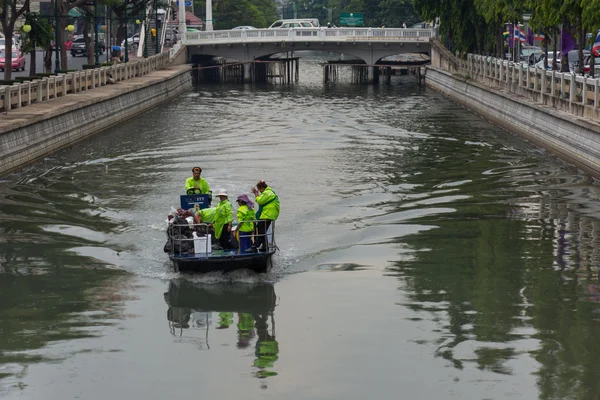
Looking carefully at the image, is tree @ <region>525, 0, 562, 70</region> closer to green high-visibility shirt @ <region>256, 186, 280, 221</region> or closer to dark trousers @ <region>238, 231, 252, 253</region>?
green high-visibility shirt @ <region>256, 186, 280, 221</region>

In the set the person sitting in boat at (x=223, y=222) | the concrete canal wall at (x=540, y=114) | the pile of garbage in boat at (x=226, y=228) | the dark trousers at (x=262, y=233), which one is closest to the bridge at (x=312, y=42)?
the concrete canal wall at (x=540, y=114)

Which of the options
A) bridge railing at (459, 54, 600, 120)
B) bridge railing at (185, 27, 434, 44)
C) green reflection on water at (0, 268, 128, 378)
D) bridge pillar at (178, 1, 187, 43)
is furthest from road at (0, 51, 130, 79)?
green reflection on water at (0, 268, 128, 378)

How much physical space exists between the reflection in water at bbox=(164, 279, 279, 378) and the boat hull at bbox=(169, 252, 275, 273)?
351mm

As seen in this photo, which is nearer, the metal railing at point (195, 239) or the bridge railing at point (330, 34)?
the metal railing at point (195, 239)

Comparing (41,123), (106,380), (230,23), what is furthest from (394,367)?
(230,23)

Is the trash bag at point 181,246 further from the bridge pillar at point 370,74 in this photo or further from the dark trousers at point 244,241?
the bridge pillar at point 370,74

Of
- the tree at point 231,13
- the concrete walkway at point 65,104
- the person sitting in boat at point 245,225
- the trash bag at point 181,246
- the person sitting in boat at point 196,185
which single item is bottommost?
the trash bag at point 181,246

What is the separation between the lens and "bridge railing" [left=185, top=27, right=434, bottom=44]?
3656 inches

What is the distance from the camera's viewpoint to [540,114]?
46.5 m

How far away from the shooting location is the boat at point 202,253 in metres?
23.3

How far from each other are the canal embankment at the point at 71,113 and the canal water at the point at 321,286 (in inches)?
35.2

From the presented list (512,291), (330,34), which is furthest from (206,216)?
(330,34)

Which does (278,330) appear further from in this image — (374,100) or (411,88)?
(411,88)

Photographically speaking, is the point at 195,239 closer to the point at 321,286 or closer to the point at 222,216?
the point at 222,216
